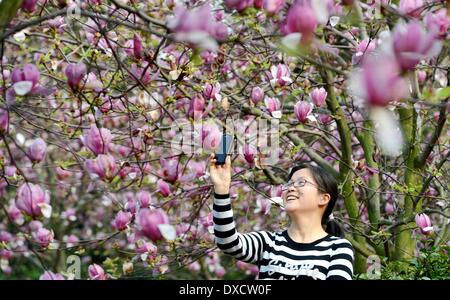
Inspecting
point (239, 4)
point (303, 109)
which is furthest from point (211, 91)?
point (239, 4)

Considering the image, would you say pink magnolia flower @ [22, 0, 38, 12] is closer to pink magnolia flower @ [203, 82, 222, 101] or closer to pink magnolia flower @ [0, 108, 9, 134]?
pink magnolia flower @ [0, 108, 9, 134]

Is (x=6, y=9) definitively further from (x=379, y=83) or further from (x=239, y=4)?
(x=379, y=83)

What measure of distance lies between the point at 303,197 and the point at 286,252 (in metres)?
0.21

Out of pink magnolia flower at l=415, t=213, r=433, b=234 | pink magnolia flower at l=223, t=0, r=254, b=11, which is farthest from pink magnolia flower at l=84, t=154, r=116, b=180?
pink magnolia flower at l=415, t=213, r=433, b=234

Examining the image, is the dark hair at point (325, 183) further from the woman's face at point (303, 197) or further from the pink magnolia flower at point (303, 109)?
the pink magnolia flower at point (303, 109)

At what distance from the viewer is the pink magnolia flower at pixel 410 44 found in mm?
1331

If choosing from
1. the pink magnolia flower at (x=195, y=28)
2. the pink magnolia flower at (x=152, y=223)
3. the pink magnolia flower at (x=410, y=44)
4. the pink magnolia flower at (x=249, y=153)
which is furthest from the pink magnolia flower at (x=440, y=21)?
the pink magnolia flower at (x=249, y=153)

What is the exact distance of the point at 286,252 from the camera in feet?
7.82

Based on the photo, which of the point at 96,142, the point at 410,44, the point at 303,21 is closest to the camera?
the point at 410,44

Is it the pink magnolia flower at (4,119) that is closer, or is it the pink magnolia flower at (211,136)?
the pink magnolia flower at (4,119)

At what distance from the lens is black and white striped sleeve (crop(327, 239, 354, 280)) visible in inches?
89.5

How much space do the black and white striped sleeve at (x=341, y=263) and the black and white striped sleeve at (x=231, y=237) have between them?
279 mm

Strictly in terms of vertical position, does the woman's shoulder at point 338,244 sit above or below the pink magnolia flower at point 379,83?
below

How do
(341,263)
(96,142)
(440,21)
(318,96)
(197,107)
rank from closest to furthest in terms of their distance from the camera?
(440,21), (96,142), (341,263), (197,107), (318,96)
